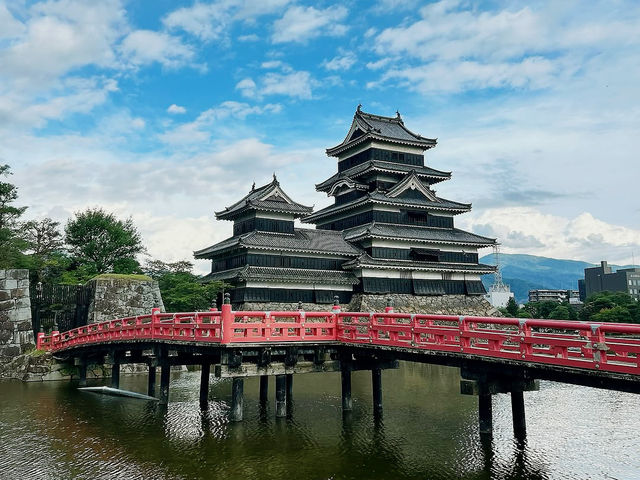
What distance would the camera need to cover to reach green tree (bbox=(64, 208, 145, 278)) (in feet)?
188

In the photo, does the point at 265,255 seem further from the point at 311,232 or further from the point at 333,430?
the point at 333,430

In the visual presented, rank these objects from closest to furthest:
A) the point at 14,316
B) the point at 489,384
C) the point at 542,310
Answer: the point at 489,384, the point at 14,316, the point at 542,310

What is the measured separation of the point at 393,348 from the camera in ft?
57.4

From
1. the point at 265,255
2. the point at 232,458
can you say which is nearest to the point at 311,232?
the point at 265,255

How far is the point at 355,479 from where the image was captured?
14.6 m

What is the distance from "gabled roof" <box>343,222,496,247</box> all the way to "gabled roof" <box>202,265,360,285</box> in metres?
4.00

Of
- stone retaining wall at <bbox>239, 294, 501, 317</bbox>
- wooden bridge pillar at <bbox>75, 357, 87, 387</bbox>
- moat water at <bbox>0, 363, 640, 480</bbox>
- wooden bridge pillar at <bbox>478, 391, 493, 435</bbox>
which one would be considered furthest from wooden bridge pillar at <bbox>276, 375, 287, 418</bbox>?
stone retaining wall at <bbox>239, 294, 501, 317</bbox>

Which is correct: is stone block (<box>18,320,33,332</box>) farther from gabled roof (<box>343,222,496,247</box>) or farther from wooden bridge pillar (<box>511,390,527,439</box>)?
wooden bridge pillar (<box>511,390,527,439</box>)

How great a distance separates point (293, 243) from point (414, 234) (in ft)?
39.0

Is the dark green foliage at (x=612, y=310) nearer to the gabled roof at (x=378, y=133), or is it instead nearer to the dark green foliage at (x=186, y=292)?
the gabled roof at (x=378, y=133)

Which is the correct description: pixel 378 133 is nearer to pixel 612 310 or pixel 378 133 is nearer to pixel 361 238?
pixel 361 238

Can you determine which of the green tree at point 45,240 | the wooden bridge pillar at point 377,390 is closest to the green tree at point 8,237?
the green tree at point 45,240

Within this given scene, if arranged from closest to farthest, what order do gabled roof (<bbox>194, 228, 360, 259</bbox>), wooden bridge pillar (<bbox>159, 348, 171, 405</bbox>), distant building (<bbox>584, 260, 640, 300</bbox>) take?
wooden bridge pillar (<bbox>159, 348, 171, 405</bbox>)
gabled roof (<bbox>194, 228, 360, 259</bbox>)
distant building (<bbox>584, 260, 640, 300</bbox>)

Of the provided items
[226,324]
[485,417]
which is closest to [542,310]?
[485,417]
